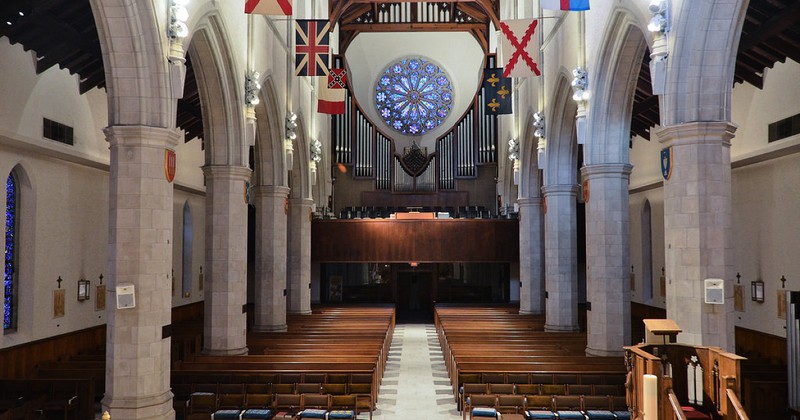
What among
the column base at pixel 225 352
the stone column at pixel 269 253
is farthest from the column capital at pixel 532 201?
the column base at pixel 225 352

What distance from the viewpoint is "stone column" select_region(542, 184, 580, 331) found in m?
17.6

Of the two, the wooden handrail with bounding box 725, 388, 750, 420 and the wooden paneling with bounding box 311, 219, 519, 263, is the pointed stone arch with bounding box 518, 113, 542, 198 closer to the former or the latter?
the wooden paneling with bounding box 311, 219, 519, 263

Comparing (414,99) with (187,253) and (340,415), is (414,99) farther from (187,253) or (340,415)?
(340,415)

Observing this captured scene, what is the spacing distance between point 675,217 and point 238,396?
22.2 feet

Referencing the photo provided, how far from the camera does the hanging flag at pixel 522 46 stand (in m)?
14.1

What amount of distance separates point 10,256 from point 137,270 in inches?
216

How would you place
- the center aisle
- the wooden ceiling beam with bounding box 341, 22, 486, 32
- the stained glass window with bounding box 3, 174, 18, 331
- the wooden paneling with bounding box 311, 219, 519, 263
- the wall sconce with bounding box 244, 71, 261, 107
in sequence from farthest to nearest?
the wooden ceiling beam with bounding box 341, 22, 486, 32 → the wooden paneling with bounding box 311, 219, 519, 263 → the wall sconce with bounding box 244, 71, 261, 107 → the stained glass window with bounding box 3, 174, 18, 331 → the center aisle

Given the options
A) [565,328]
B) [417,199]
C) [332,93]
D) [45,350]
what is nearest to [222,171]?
[45,350]

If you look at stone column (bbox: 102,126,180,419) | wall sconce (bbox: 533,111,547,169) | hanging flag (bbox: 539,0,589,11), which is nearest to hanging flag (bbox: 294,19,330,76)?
wall sconce (bbox: 533,111,547,169)

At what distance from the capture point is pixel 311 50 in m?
15.2

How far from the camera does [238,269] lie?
547 inches

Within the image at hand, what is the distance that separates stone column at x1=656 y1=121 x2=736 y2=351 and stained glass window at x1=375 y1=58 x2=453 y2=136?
895 inches

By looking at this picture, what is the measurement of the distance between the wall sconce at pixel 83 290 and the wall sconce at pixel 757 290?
48.3 feet

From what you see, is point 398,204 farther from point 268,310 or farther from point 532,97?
point 268,310
